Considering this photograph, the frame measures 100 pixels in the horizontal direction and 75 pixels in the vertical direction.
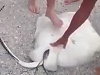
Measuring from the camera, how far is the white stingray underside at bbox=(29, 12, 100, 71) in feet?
5.41

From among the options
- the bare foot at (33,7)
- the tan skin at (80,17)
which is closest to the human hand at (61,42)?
the tan skin at (80,17)

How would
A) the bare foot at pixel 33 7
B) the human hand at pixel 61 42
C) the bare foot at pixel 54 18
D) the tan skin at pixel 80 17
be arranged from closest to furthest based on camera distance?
the tan skin at pixel 80 17
the human hand at pixel 61 42
the bare foot at pixel 54 18
the bare foot at pixel 33 7

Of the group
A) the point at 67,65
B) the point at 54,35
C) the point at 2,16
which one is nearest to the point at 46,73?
the point at 67,65

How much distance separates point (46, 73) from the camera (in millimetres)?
1601

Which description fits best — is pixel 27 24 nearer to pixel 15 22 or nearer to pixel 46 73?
pixel 15 22

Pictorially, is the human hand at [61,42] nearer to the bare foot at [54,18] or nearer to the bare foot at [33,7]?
the bare foot at [54,18]

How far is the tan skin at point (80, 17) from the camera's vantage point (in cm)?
141

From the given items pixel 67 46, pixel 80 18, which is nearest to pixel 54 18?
pixel 67 46

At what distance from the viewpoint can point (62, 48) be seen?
168cm

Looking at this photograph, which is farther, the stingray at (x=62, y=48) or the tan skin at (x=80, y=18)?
the stingray at (x=62, y=48)

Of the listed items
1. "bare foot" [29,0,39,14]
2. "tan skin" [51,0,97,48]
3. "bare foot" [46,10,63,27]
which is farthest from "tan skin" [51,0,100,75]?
"bare foot" [29,0,39,14]

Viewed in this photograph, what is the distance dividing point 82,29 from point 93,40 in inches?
4.0

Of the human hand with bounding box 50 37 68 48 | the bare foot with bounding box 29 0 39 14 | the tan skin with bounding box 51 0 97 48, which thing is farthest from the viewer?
the bare foot with bounding box 29 0 39 14

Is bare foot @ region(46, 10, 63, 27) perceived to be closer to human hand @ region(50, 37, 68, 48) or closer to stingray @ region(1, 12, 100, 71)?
stingray @ region(1, 12, 100, 71)
